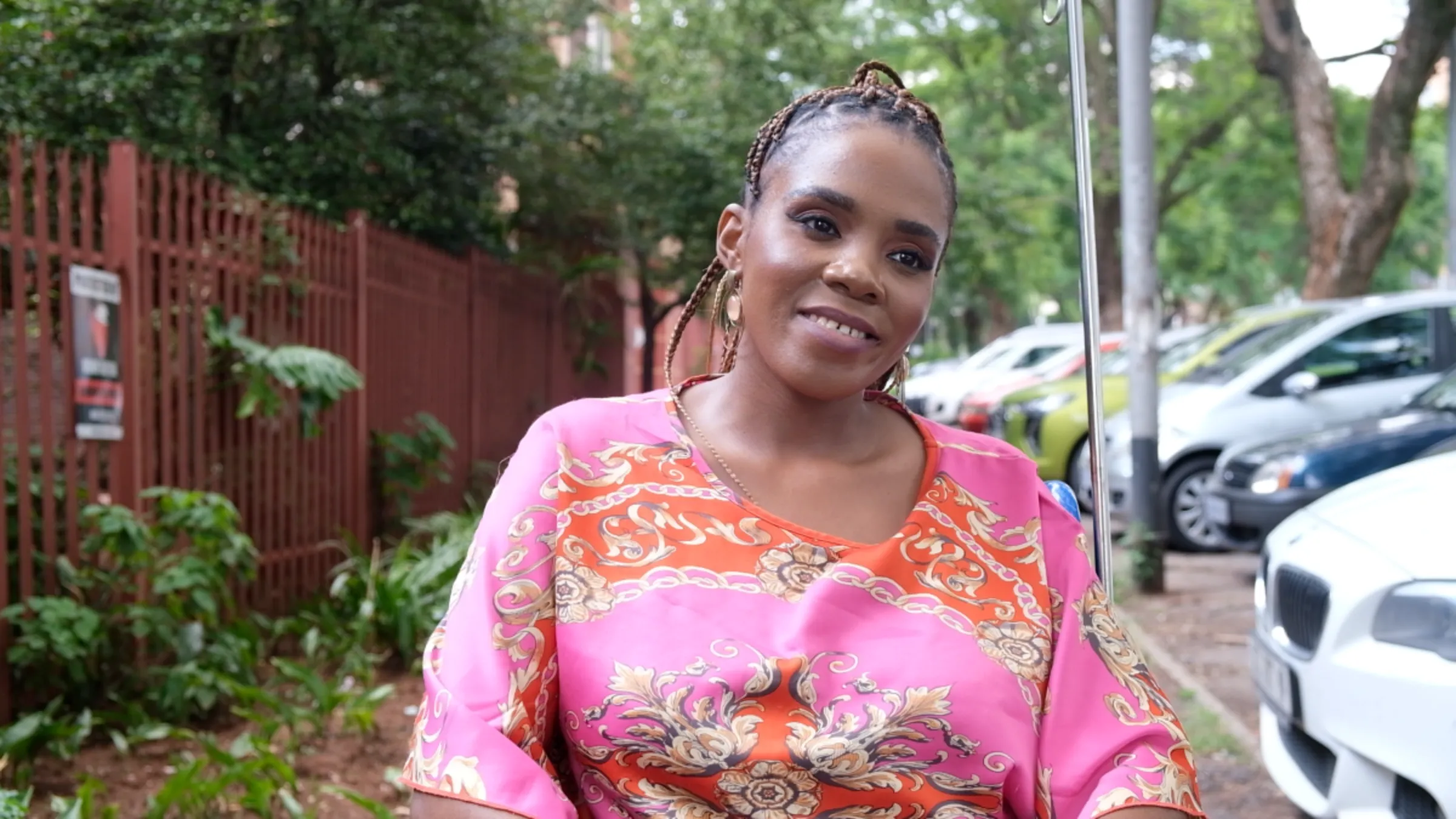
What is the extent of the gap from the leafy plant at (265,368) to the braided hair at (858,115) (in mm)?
3934

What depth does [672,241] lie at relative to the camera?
1323 centimetres

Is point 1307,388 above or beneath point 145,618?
above

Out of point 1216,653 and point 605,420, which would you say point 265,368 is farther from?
point 1216,653

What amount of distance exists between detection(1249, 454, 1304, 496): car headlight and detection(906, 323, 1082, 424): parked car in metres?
5.97

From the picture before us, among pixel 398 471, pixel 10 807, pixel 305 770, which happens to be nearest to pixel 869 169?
pixel 10 807

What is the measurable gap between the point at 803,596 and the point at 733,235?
59cm

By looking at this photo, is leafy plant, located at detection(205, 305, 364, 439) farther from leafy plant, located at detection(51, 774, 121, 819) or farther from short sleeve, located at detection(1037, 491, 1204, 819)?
short sleeve, located at detection(1037, 491, 1204, 819)

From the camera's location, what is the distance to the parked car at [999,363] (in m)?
14.1

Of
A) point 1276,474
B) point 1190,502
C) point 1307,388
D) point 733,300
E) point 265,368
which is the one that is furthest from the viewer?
point 1190,502

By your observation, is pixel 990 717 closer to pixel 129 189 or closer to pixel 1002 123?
pixel 129 189

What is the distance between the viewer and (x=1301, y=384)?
9.27m

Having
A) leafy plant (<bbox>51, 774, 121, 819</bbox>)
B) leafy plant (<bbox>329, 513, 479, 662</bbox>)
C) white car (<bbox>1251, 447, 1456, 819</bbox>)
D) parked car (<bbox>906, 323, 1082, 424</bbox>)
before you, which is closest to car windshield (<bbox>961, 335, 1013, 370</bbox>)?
parked car (<bbox>906, 323, 1082, 424</bbox>)

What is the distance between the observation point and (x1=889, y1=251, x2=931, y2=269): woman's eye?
1.98 m

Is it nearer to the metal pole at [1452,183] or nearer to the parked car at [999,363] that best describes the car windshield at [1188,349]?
the parked car at [999,363]
